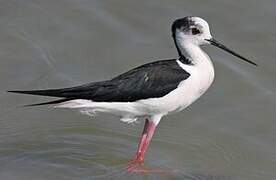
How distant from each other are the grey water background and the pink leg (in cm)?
8

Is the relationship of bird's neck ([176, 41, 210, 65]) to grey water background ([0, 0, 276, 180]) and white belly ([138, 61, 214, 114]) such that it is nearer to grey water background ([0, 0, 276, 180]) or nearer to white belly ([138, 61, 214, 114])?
white belly ([138, 61, 214, 114])

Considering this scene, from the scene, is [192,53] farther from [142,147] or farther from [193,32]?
[142,147]

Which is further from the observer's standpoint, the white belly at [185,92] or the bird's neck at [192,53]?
the bird's neck at [192,53]

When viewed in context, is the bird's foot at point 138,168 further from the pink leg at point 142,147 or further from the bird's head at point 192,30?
the bird's head at point 192,30

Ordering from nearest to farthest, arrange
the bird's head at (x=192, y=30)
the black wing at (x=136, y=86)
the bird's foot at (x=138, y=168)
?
the black wing at (x=136, y=86), the bird's head at (x=192, y=30), the bird's foot at (x=138, y=168)

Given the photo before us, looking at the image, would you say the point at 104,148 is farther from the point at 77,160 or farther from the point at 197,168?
the point at 197,168

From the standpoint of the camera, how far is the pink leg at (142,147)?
677 cm

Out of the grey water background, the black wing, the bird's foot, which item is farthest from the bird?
the grey water background

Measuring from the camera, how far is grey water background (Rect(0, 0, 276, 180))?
6.86 m

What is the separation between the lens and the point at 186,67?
659 cm

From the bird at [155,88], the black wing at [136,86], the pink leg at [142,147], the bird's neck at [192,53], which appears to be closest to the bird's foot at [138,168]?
the pink leg at [142,147]

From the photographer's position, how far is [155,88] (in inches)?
254

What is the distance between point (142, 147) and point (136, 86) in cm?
59

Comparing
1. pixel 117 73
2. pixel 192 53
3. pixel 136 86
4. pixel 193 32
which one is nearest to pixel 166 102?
pixel 136 86
